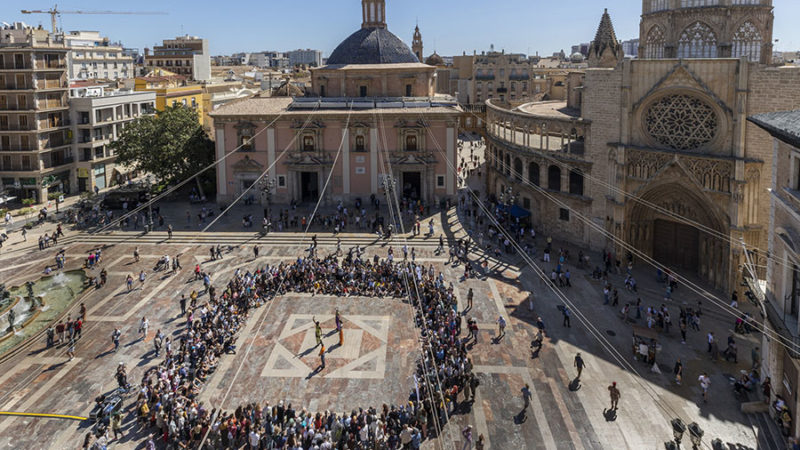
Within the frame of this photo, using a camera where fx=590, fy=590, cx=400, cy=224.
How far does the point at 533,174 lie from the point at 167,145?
3012 centimetres

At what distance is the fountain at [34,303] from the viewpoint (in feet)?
94.5

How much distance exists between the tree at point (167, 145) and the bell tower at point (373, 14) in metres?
20.2

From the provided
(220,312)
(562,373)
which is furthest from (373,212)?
(562,373)

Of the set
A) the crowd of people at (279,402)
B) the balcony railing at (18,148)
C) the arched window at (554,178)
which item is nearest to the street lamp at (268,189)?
the crowd of people at (279,402)

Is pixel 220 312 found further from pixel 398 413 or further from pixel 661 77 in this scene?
pixel 661 77

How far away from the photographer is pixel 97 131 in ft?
183

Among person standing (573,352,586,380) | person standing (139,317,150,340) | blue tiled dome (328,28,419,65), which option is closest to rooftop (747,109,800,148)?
person standing (573,352,586,380)

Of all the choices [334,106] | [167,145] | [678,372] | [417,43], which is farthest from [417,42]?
[678,372]

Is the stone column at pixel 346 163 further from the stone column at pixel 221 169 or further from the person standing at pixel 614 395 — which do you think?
the person standing at pixel 614 395

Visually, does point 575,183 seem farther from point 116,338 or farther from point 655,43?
point 116,338

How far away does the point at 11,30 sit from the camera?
5231 centimetres

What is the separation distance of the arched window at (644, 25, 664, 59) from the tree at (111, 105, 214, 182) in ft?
121

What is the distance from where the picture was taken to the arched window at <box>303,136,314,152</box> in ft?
163

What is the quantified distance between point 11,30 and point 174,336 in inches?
1624
